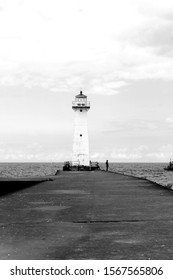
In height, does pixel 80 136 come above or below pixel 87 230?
above

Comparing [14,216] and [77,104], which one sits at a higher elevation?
[77,104]

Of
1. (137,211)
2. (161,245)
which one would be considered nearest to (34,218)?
(137,211)

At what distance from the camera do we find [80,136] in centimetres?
5612

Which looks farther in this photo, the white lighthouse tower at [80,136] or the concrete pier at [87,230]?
the white lighthouse tower at [80,136]

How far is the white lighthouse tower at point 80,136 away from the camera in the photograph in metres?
55.8

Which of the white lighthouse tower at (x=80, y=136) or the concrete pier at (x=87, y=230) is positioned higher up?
the white lighthouse tower at (x=80, y=136)

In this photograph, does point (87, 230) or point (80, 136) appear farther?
point (80, 136)

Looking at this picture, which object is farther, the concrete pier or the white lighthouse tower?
the white lighthouse tower

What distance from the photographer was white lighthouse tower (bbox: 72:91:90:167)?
2197 inches

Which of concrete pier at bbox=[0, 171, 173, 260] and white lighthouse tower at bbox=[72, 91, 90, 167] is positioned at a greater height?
white lighthouse tower at bbox=[72, 91, 90, 167]

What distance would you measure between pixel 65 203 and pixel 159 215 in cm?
442

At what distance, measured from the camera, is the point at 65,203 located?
48.3ft
